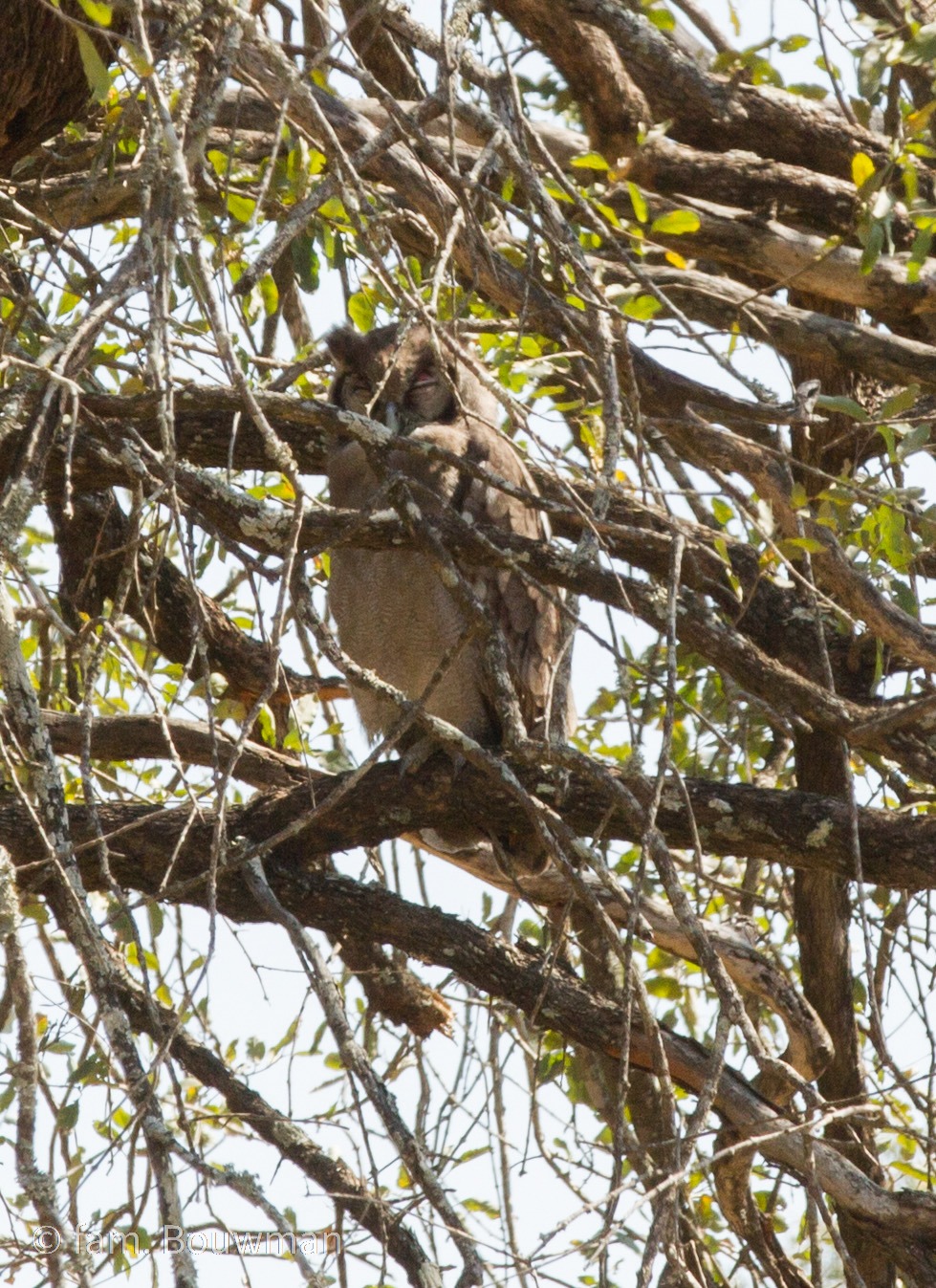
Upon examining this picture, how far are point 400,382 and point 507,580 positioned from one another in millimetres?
799

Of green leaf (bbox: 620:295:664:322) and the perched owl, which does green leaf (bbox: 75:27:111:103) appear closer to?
green leaf (bbox: 620:295:664:322)

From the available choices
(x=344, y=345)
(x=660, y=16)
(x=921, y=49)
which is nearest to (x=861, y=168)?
(x=921, y=49)

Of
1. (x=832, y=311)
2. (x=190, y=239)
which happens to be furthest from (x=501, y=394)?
(x=832, y=311)

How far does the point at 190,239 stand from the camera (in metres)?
1.77

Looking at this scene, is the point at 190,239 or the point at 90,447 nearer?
the point at 190,239

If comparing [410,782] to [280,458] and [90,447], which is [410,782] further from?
[280,458]

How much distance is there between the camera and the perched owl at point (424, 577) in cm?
423

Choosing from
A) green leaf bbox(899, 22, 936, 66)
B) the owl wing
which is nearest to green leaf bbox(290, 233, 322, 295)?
the owl wing

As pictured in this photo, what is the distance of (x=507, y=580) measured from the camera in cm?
424

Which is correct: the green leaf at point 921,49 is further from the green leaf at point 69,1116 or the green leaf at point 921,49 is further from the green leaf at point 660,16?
the green leaf at point 69,1116

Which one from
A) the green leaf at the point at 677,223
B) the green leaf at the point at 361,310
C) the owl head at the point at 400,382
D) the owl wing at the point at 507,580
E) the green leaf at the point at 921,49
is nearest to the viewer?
the green leaf at the point at 921,49

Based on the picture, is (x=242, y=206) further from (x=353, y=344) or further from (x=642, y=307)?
(x=642, y=307)

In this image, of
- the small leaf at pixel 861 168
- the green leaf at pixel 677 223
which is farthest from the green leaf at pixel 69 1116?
the small leaf at pixel 861 168

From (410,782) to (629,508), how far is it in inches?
36.2
